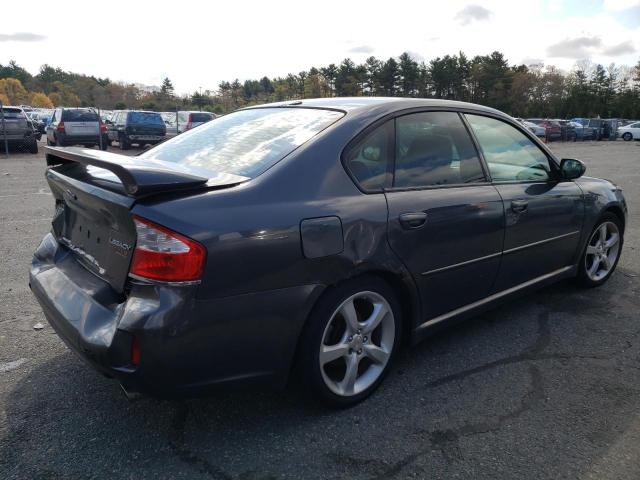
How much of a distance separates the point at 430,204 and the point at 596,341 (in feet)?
5.52

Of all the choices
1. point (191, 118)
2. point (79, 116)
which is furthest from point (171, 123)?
point (79, 116)

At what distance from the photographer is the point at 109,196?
2279mm

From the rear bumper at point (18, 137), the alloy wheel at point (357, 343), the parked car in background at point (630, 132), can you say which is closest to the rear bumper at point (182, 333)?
the alloy wheel at point (357, 343)

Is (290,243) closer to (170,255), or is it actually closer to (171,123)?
(170,255)

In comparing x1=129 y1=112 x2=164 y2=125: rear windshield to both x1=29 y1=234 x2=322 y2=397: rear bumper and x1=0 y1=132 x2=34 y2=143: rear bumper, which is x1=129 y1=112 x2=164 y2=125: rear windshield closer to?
x1=0 y1=132 x2=34 y2=143: rear bumper

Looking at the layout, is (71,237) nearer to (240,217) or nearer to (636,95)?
(240,217)

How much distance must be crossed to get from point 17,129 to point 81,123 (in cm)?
208

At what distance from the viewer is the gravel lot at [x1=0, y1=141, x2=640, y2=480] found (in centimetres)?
221

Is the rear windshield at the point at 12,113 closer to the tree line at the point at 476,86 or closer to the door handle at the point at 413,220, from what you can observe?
the door handle at the point at 413,220

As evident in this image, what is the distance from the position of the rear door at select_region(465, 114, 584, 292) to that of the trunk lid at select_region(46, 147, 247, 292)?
1.87 metres

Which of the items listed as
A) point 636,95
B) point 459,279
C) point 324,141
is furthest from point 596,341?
point 636,95

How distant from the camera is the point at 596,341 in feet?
11.6

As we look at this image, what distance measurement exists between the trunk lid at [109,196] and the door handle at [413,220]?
Result: 0.87 m

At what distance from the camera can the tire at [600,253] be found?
437 centimetres
